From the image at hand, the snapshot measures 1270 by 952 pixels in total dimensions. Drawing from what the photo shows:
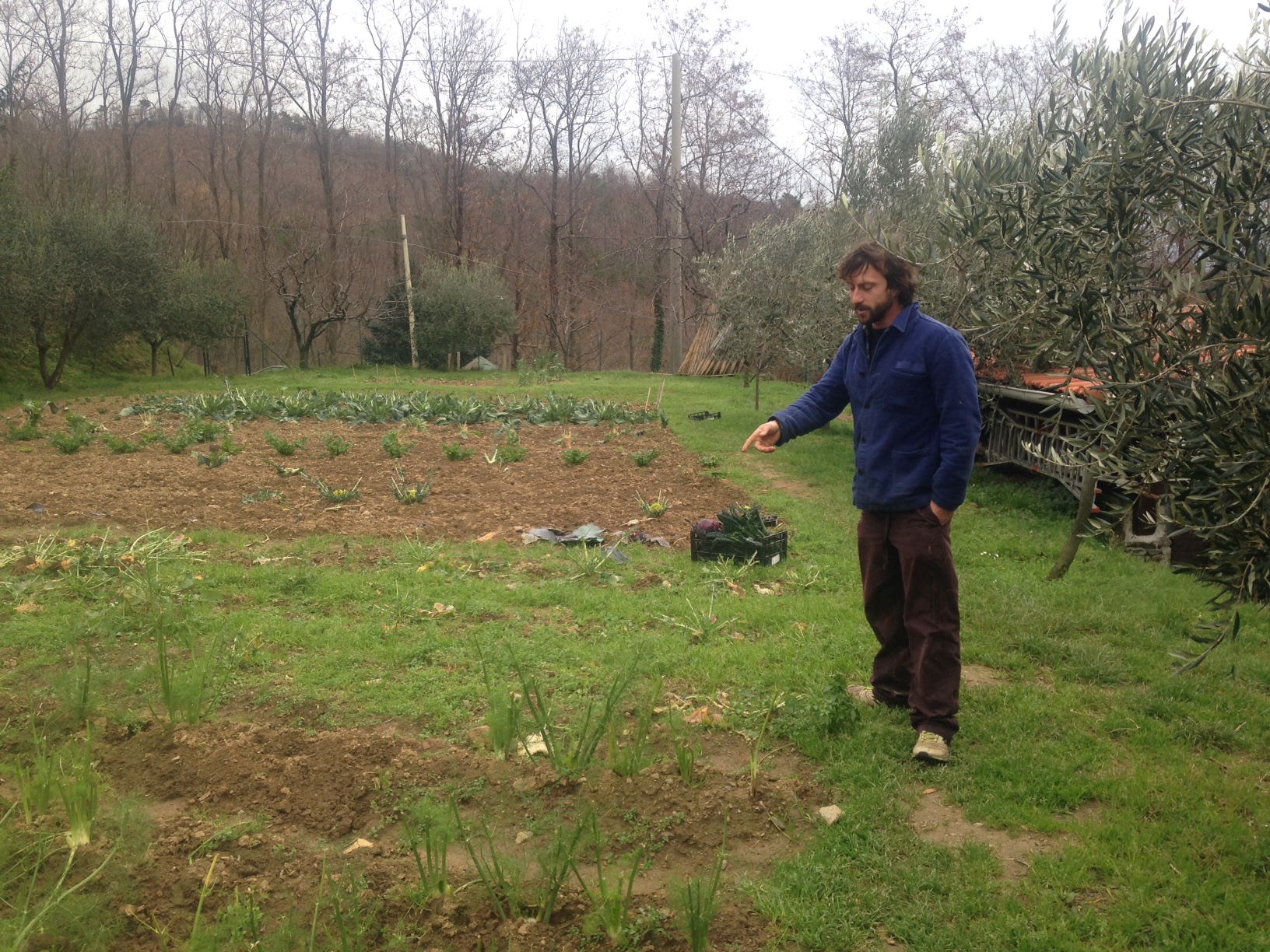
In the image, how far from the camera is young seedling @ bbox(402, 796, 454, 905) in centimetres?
265

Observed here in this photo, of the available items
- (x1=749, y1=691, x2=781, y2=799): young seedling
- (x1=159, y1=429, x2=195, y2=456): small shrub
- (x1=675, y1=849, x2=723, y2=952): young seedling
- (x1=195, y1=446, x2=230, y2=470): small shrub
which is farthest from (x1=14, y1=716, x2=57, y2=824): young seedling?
(x1=159, y1=429, x2=195, y2=456): small shrub

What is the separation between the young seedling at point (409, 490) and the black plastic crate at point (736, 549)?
2.93m

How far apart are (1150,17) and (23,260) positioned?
19683 mm

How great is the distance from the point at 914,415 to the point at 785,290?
11197mm

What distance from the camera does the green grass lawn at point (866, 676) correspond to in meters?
2.85

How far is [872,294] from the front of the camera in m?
3.71

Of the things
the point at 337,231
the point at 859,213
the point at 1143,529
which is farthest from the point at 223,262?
the point at 1143,529

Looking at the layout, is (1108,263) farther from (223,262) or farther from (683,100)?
(683,100)

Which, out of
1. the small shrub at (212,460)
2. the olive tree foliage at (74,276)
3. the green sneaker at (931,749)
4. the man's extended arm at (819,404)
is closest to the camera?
the green sneaker at (931,749)

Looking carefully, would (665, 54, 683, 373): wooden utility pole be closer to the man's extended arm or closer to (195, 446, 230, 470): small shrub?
(195, 446, 230, 470): small shrub

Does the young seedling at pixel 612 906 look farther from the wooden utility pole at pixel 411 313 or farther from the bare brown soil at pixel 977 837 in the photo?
the wooden utility pole at pixel 411 313

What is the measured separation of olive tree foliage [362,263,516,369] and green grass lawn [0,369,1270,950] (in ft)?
74.8

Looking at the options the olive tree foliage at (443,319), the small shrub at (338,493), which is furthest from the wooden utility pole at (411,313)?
the small shrub at (338,493)

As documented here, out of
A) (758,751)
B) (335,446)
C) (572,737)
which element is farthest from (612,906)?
(335,446)
